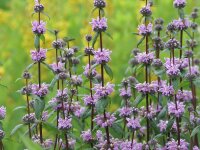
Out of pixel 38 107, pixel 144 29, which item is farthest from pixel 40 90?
pixel 144 29

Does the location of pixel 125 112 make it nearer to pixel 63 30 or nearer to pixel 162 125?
pixel 162 125

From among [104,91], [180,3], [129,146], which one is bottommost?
[129,146]

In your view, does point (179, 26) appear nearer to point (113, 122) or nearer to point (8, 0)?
point (113, 122)

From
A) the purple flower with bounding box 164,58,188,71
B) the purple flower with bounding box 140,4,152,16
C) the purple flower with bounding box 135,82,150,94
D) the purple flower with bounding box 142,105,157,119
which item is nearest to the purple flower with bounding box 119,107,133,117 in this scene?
the purple flower with bounding box 142,105,157,119

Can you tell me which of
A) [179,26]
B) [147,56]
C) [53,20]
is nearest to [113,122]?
[147,56]

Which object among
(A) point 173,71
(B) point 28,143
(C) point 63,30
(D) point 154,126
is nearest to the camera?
(B) point 28,143

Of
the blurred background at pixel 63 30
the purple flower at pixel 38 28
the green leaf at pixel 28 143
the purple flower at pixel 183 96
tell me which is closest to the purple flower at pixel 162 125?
the purple flower at pixel 183 96

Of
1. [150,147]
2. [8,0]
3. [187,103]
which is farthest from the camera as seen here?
[8,0]
